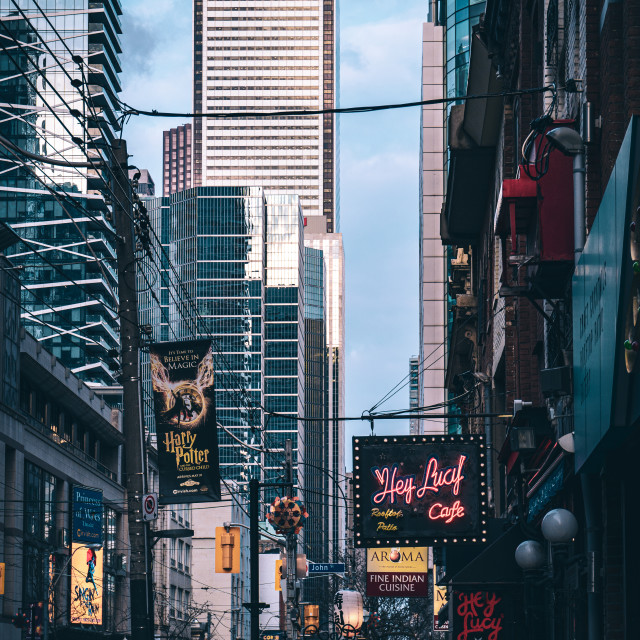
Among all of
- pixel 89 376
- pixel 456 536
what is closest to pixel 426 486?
pixel 456 536

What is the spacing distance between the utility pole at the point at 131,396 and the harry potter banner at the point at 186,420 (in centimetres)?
57

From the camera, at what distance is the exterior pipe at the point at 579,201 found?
1620 cm

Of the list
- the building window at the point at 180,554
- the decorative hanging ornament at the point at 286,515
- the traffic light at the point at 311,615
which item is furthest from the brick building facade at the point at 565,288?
the building window at the point at 180,554

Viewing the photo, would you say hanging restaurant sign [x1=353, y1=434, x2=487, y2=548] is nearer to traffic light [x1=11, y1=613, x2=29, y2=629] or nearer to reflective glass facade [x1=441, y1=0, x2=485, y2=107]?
traffic light [x1=11, y1=613, x2=29, y2=629]

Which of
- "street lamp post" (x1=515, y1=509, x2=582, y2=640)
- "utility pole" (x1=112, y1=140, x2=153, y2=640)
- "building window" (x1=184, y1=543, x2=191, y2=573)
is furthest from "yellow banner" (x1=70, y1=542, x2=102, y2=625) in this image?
"utility pole" (x1=112, y1=140, x2=153, y2=640)

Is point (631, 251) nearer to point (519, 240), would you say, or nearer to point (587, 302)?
point (587, 302)

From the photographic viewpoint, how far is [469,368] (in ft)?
151

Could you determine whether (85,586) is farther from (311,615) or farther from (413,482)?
(413,482)

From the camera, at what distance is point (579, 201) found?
16.3 meters

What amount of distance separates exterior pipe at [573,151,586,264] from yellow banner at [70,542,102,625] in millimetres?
60587

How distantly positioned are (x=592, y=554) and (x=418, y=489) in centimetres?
947

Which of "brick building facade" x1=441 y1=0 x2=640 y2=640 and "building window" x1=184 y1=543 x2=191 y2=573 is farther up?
"brick building facade" x1=441 y1=0 x2=640 y2=640

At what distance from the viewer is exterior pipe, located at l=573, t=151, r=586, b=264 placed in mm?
16203

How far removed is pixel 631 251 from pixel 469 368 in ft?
117
